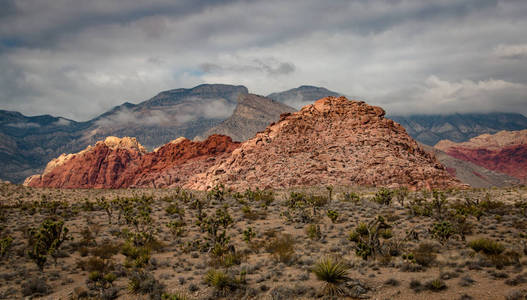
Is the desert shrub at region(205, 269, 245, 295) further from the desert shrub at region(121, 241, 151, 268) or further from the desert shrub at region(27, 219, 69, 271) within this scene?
the desert shrub at region(27, 219, 69, 271)

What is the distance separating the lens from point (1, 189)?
47688 millimetres

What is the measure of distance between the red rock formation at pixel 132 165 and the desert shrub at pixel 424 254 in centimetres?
7182

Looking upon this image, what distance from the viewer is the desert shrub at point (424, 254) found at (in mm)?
13917

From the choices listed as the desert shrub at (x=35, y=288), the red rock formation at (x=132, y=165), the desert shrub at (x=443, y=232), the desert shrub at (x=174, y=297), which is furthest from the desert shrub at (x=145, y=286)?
the red rock formation at (x=132, y=165)

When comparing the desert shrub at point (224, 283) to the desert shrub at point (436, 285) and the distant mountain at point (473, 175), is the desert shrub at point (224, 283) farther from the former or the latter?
the distant mountain at point (473, 175)

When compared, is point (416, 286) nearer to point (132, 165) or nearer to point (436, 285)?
point (436, 285)

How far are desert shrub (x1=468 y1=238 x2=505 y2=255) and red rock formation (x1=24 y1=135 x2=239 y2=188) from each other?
7415 centimetres

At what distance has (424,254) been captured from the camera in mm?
15086

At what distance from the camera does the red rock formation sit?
8776 cm

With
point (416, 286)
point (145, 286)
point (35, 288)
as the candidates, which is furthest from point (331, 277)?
point (35, 288)

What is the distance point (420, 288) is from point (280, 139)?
62124mm

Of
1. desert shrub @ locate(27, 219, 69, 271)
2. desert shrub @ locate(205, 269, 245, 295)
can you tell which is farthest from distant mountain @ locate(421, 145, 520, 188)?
desert shrub @ locate(27, 219, 69, 271)

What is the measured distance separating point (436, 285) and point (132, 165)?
136m

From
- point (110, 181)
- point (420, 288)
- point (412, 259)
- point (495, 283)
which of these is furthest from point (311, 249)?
point (110, 181)
